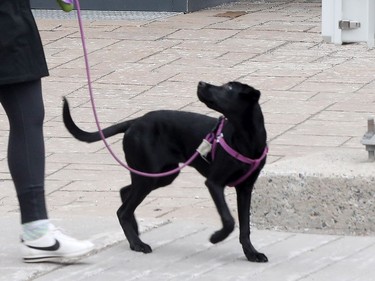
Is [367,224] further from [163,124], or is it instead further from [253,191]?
[163,124]

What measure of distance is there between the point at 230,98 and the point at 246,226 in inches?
21.9

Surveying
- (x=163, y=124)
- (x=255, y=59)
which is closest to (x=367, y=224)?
(x=163, y=124)

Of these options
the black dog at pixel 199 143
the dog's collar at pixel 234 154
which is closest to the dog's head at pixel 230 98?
the black dog at pixel 199 143

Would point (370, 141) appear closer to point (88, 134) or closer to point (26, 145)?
point (88, 134)

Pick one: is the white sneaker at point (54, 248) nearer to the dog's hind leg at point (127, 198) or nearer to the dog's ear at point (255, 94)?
the dog's hind leg at point (127, 198)

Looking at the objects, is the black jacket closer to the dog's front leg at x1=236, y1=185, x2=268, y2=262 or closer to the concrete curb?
the dog's front leg at x1=236, y1=185, x2=268, y2=262

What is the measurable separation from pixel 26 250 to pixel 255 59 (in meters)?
5.31

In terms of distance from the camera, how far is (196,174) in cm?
677

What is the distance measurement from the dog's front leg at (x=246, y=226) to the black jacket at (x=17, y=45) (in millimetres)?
999

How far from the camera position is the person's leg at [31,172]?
493 centimetres

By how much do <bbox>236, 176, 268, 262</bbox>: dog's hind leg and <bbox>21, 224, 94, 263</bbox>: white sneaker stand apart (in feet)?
2.13

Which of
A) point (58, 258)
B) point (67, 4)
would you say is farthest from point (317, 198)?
point (67, 4)

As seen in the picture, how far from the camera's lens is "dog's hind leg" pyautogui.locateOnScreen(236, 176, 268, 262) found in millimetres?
4984

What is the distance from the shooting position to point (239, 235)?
5090 mm
